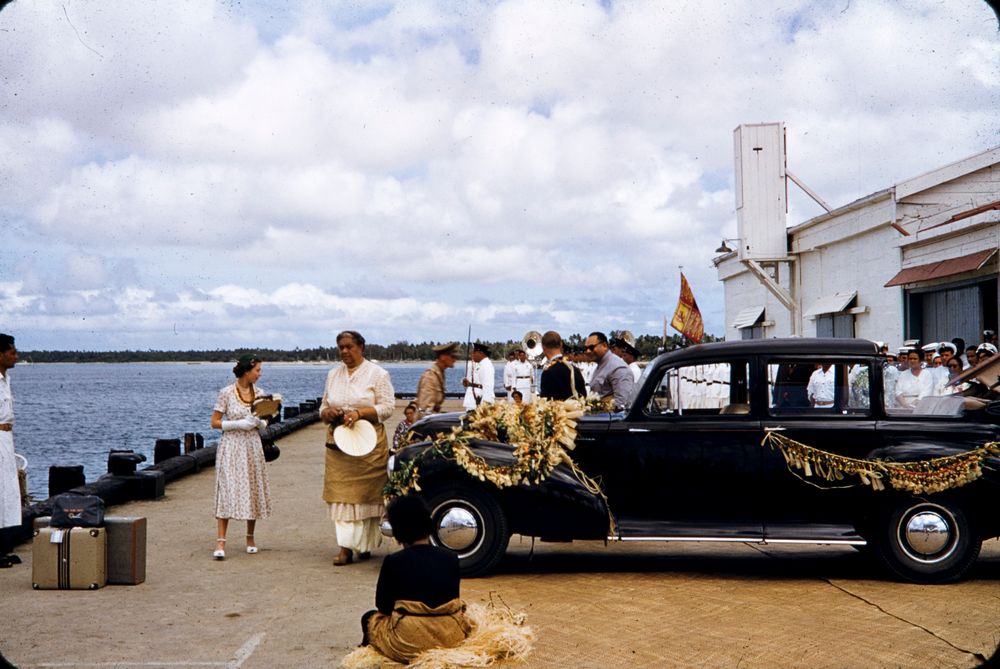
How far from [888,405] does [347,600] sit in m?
4.72

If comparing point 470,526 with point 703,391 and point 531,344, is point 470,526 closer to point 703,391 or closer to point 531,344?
point 703,391

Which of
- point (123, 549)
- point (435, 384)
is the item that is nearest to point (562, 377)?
point (435, 384)

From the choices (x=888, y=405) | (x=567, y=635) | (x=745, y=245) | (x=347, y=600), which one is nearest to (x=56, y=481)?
(x=347, y=600)

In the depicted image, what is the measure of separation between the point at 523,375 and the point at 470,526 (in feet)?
39.6

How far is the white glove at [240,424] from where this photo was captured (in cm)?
984

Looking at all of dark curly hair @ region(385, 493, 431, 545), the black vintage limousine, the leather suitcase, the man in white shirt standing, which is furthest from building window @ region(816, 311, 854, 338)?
dark curly hair @ region(385, 493, 431, 545)

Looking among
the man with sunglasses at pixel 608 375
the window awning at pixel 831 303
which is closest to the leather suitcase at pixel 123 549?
the man with sunglasses at pixel 608 375

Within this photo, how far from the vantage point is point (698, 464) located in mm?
8883

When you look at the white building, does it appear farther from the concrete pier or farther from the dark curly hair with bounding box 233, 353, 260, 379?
the dark curly hair with bounding box 233, 353, 260, 379

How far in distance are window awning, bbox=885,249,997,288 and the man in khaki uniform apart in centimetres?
966

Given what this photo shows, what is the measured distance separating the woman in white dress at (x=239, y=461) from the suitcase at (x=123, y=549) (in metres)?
1.18

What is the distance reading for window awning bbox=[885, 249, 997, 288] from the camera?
16.4 metres

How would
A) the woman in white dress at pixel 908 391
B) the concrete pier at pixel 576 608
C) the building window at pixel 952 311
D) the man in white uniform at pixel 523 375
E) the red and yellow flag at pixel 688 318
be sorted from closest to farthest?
the concrete pier at pixel 576 608 < the woman in white dress at pixel 908 391 < the building window at pixel 952 311 < the man in white uniform at pixel 523 375 < the red and yellow flag at pixel 688 318

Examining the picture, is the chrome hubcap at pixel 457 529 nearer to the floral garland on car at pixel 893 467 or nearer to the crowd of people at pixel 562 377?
the crowd of people at pixel 562 377
